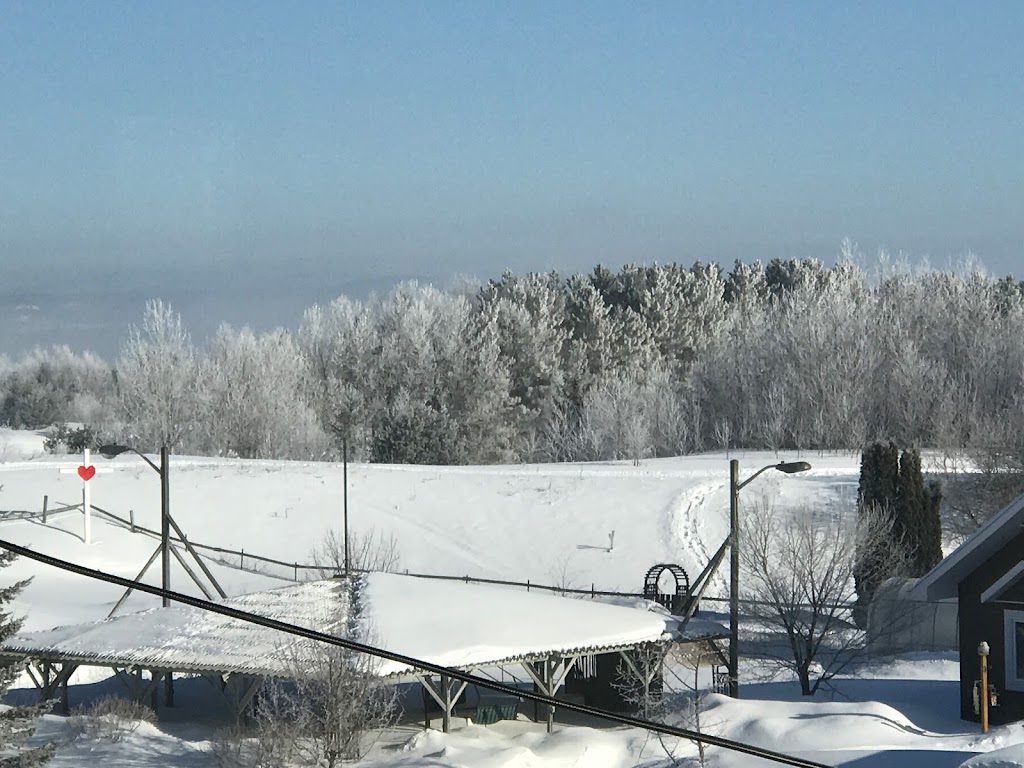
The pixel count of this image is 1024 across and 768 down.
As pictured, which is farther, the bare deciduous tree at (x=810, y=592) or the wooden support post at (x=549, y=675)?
the bare deciduous tree at (x=810, y=592)

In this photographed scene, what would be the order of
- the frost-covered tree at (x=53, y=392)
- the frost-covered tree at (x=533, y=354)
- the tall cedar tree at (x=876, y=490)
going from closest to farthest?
the tall cedar tree at (x=876, y=490) < the frost-covered tree at (x=533, y=354) < the frost-covered tree at (x=53, y=392)

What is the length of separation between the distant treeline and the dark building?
131ft

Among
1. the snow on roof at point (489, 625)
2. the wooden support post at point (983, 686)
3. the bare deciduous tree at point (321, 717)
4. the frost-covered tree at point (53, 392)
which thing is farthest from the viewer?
the frost-covered tree at point (53, 392)

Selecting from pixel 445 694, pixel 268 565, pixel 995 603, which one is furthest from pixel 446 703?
pixel 268 565

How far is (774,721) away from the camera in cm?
2095

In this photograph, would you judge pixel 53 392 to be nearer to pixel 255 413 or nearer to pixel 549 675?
pixel 255 413

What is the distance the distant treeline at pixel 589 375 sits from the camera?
69.1 metres

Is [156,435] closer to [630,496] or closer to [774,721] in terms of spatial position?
[630,496]

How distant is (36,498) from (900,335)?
46.2m

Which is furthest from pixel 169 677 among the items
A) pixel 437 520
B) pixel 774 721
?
pixel 437 520

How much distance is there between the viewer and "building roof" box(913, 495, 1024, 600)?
20000 mm

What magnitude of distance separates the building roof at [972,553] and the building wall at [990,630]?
109mm

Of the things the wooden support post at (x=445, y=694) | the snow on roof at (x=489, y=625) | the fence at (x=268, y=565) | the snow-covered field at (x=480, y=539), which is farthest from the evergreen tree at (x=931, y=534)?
the wooden support post at (x=445, y=694)

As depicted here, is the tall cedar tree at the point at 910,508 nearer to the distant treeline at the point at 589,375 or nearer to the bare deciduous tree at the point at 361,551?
the bare deciduous tree at the point at 361,551
